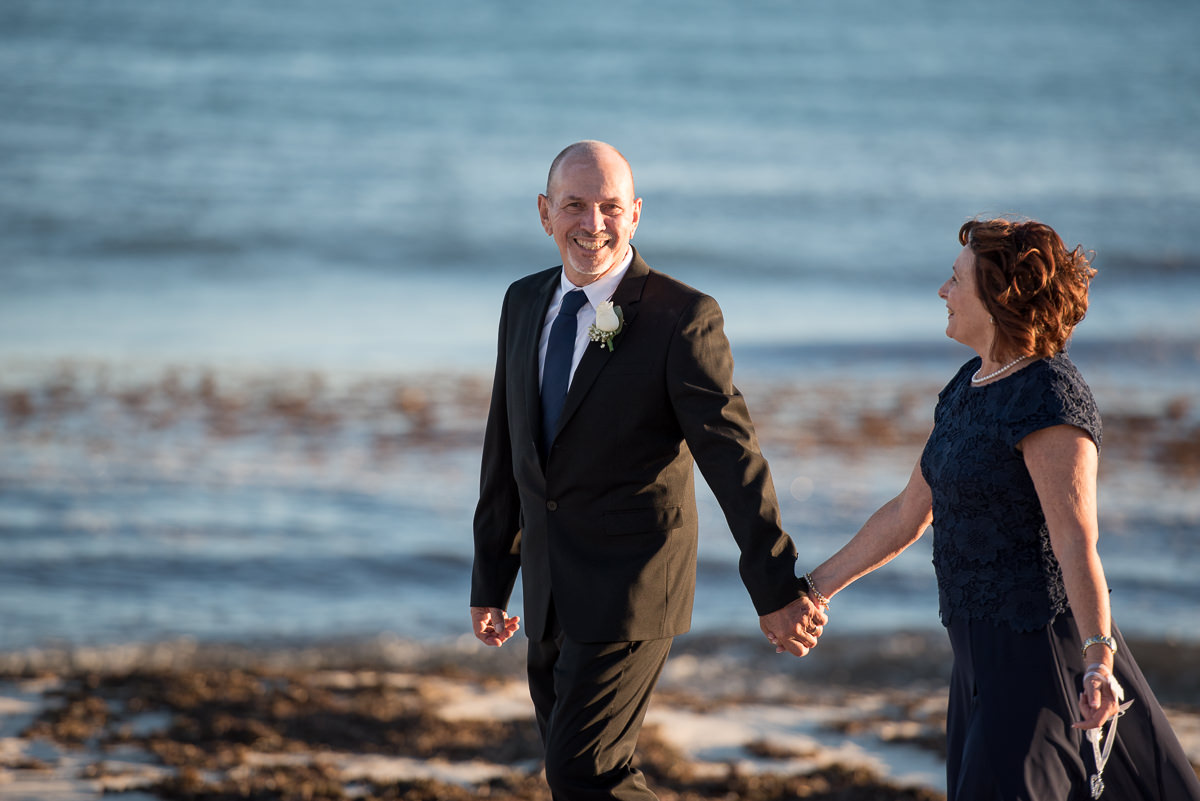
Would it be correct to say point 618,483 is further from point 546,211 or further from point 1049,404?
point 1049,404

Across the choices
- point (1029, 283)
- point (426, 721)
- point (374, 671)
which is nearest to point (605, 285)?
point (1029, 283)

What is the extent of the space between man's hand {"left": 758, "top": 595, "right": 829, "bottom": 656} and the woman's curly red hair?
860mm

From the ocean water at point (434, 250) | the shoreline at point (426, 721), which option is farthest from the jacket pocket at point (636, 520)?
the ocean water at point (434, 250)

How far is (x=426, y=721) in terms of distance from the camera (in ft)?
17.3

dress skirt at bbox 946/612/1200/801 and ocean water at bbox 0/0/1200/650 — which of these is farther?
ocean water at bbox 0/0/1200/650

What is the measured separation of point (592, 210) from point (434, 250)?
1745 centimetres

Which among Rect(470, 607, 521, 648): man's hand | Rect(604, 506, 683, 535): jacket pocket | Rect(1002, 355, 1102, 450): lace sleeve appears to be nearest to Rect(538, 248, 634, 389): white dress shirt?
Rect(604, 506, 683, 535): jacket pocket

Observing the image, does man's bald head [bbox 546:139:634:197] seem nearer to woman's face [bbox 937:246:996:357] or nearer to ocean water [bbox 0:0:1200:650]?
woman's face [bbox 937:246:996:357]

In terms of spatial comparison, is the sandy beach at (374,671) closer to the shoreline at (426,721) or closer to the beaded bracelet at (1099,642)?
the shoreline at (426,721)

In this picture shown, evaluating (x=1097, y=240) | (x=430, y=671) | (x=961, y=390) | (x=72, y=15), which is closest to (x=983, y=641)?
(x=961, y=390)

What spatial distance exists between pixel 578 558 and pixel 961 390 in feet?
3.35

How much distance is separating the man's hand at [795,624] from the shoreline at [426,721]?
148 centimetres

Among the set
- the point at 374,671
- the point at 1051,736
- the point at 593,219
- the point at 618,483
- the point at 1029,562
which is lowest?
the point at 374,671

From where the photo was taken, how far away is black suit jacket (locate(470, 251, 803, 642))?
320cm
